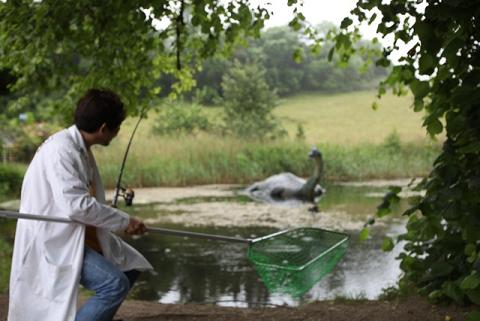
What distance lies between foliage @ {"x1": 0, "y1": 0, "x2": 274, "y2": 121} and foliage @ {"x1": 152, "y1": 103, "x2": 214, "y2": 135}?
17.7 m

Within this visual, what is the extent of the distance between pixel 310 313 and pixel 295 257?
0.38 m

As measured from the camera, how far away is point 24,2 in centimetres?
581

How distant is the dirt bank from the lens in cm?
420

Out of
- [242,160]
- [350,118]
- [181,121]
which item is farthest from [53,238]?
[350,118]

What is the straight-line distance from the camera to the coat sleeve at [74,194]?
2.71m

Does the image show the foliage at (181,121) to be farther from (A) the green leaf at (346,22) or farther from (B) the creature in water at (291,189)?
(A) the green leaf at (346,22)

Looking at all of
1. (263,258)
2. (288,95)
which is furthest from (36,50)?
(288,95)

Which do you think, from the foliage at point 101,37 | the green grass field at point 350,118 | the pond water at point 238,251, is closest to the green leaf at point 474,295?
the foliage at point 101,37

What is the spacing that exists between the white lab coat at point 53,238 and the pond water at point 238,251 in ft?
11.4

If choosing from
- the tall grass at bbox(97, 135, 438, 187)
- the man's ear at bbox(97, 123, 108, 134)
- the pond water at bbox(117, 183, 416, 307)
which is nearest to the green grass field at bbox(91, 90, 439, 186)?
the tall grass at bbox(97, 135, 438, 187)

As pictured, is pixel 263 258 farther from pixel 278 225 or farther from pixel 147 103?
pixel 278 225

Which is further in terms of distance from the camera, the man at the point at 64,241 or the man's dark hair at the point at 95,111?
the man's dark hair at the point at 95,111

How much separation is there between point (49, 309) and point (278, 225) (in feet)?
26.0

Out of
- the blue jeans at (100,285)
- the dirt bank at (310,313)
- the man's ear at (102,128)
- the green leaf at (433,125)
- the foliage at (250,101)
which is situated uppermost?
the foliage at (250,101)
